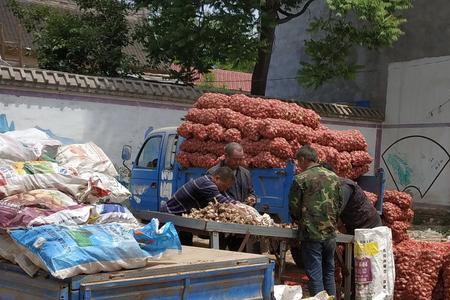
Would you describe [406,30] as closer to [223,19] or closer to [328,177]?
[223,19]

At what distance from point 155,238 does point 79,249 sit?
0.63 metres

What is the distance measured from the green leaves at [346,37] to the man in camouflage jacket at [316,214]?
8.89 metres

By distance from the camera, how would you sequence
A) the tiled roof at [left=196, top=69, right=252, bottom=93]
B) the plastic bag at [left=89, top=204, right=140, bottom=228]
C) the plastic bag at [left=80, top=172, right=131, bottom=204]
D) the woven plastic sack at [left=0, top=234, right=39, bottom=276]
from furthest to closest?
the tiled roof at [left=196, top=69, right=252, bottom=93] → the plastic bag at [left=80, top=172, right=131, bottom=204] → the plastic bag at [left=89, top=204, right=140, bottom=228] → the woven plastic sack at [left=0, top=234, right=39, bottom=276]

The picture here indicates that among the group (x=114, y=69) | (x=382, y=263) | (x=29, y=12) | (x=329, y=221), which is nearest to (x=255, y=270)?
(x=329, y=221)

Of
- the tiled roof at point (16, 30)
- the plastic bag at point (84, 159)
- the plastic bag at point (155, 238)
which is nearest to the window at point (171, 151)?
the plastic bag at point (84, 159)

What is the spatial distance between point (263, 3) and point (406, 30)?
15.6ft

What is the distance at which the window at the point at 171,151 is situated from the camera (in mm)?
9602

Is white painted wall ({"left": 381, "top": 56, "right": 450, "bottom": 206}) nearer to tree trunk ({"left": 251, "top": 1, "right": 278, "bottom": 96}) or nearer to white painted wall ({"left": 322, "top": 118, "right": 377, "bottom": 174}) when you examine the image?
white painted wall ({"left": 322, "top": 118, "right": 377, "bottom": 174})

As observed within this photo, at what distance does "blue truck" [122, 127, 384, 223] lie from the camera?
787cm

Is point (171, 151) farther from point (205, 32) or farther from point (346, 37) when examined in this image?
point (346, 37)

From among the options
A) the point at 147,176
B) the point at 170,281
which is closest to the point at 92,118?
the point at 147,176

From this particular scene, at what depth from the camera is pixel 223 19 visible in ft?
46.6

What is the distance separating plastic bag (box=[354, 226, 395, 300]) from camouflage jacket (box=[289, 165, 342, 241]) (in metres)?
0.64

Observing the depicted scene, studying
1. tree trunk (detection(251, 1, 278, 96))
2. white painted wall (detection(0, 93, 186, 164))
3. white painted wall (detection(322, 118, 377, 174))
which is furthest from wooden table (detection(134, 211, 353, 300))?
white painted wall (detection(322, 118, 377, 174))
